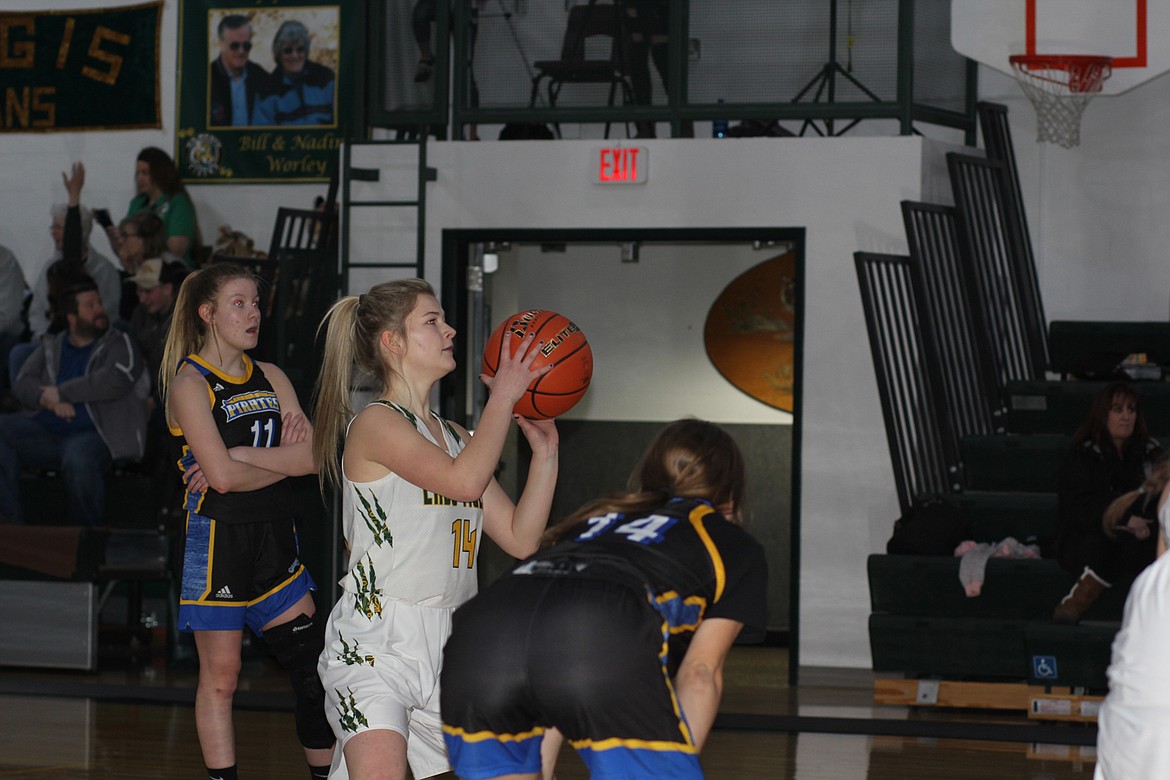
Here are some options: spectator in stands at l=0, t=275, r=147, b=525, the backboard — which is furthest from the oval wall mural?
spectator in stands at l=0, t=275, r=147, b=525

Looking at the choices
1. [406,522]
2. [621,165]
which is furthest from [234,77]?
[406,522]

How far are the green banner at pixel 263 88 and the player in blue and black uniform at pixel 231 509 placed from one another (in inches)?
218

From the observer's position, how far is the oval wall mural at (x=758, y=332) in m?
9.84

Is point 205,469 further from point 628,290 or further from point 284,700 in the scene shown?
point 628,290

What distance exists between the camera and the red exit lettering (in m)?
8.02

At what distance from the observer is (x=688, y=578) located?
2539 mm

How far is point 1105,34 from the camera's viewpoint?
751cm

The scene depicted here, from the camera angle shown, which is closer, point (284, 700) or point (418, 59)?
point (284, 700)

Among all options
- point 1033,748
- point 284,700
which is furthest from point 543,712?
point 284,700

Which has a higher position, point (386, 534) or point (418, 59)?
point (418, 59)

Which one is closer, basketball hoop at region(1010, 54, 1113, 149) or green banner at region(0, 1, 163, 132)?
A: basketball hoop at region(1010, 54, 1113, 149)

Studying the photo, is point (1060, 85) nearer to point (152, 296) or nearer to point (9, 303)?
point (152, 296)

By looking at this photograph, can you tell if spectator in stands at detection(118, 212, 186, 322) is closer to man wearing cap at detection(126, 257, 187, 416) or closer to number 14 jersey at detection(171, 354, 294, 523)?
man wearing cap at detection(126, 257, 187, 416)

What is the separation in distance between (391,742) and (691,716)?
767 millimetres
